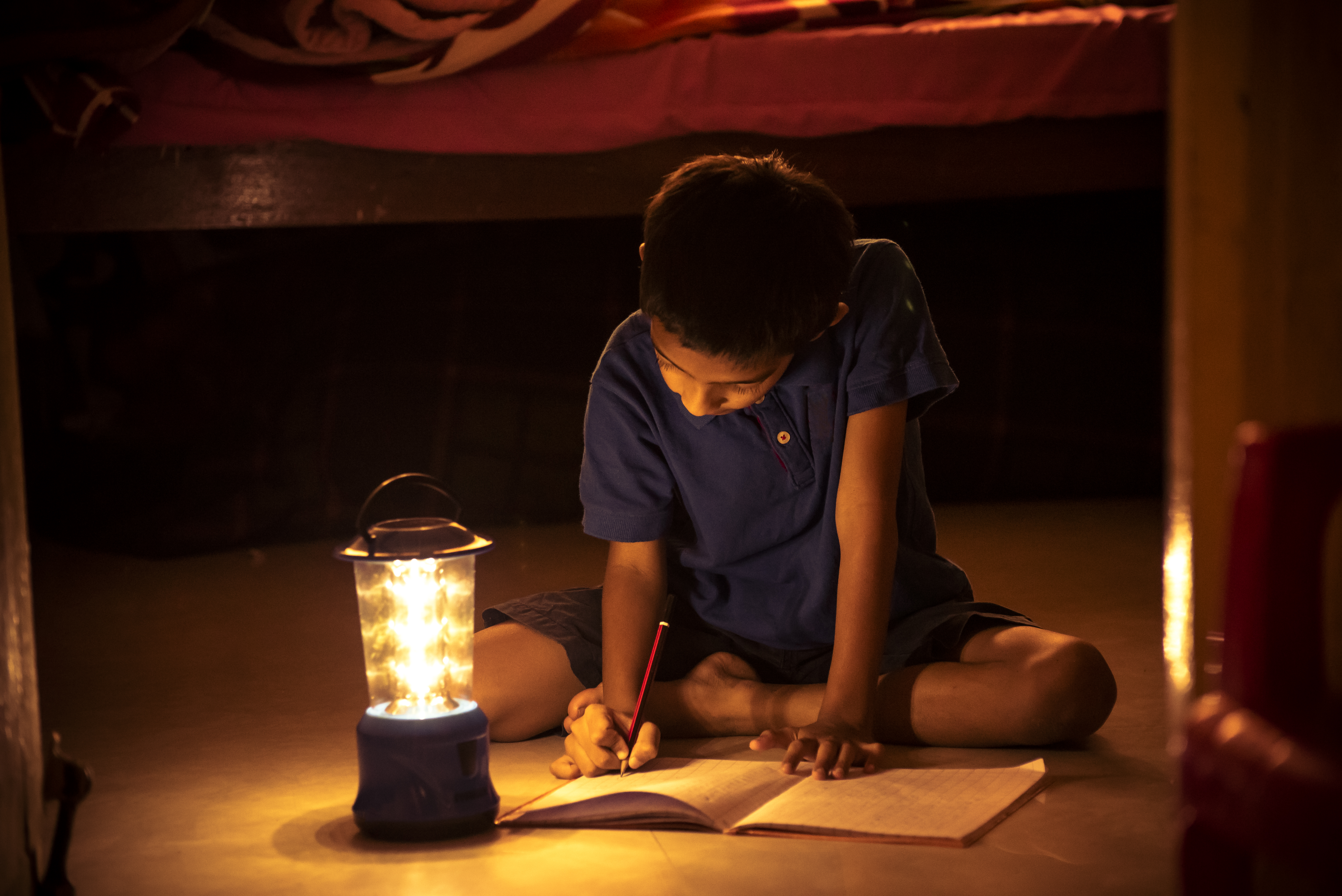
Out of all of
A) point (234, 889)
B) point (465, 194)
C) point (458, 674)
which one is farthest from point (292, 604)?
point (234, 889)

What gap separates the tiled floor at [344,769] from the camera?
86 centimetres

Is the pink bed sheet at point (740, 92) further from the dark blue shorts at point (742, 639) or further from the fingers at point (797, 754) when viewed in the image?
the fingers at point (797, 754)

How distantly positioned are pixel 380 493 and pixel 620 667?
0.93 feet

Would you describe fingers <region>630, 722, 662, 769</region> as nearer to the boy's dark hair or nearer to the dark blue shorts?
the dark blue shorts

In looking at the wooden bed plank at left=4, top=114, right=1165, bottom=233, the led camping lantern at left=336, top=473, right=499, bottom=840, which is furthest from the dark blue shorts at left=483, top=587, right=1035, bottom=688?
the wooden bed plank at left=4, top=114, right=1165, bottom=233

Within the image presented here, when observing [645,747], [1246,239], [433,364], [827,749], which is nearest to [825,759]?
[827,749]

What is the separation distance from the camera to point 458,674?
1.03m

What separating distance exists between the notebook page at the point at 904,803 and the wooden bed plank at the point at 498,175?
1065mm

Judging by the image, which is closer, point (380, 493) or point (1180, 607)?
point (1180, 607)

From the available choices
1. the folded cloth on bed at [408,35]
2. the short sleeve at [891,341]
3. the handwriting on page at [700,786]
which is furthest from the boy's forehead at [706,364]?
the folded cloth on bed at [408,35]

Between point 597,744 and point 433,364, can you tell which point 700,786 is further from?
point 433,364

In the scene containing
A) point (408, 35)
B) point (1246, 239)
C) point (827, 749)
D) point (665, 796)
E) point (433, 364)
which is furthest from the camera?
point (433, 364)

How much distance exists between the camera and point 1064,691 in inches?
43.6

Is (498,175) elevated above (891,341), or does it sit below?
above
